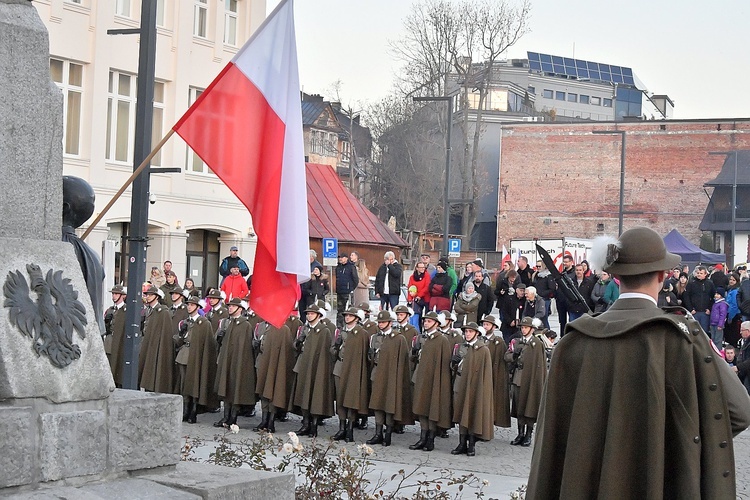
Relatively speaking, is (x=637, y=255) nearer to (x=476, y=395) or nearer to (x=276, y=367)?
(x=476, y=395)

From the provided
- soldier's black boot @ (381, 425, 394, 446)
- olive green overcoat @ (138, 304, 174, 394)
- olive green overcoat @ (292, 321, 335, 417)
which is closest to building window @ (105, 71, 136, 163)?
olive green overcoat @ (138, 304, 174, 394)

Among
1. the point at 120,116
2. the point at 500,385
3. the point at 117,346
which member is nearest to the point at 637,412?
the point at 500,385

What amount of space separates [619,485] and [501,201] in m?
57.8

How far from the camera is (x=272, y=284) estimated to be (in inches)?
299

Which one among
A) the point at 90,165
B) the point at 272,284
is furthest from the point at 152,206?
the point at 272,284

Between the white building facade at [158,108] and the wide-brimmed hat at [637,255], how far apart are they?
2297 centimetres

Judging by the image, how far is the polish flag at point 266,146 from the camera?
7582mm

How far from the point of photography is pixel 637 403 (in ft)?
15.0

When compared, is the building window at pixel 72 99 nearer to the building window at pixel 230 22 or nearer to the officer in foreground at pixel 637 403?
the building window at pixel 230 22

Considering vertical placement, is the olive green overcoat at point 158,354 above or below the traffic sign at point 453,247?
below

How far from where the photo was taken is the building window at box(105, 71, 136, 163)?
1183 inches

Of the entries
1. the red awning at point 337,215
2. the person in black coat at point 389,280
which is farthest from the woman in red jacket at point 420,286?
the red awning at point 337,215

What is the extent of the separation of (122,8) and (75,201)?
2632 cm

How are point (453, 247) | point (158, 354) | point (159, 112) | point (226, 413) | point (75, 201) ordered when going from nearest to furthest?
1. point (75, 201)
2. point (226, 413)
3. point (158, 354)
4. point (453, 247)
5. point (159, 112)
